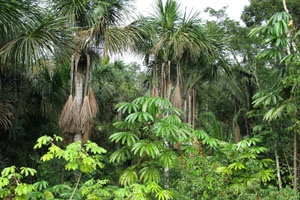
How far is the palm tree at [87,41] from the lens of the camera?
251 inches

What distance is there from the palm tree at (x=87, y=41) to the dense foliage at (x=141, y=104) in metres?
0.02

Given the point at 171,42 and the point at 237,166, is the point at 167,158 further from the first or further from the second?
the point at 171,42

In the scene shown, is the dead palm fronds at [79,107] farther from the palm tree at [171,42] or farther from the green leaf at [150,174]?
the green leaf at [150,174]

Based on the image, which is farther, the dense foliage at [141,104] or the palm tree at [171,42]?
the palm tree at [171,42]

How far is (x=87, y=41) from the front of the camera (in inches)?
256

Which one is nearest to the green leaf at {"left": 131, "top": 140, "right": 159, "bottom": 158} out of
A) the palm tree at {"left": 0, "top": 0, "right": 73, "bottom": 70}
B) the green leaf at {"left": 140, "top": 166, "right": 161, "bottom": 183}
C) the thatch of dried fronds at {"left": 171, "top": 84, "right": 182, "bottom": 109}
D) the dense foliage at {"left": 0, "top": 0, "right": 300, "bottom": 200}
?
the dense foliage at {"left": 0, "top": 0, "right": 300, "bottom": 200}

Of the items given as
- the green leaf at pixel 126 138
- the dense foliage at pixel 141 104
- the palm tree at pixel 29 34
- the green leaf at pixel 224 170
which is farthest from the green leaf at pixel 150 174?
the palm tree at pixel 29 34

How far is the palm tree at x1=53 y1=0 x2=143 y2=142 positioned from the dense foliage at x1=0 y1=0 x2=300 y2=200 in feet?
0.07

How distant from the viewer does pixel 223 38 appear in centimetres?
884

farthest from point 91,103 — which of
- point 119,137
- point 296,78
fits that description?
point 296,78

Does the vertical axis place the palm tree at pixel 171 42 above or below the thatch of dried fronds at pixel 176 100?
above

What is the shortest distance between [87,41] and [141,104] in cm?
296

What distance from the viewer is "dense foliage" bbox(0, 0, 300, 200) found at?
13.0ft

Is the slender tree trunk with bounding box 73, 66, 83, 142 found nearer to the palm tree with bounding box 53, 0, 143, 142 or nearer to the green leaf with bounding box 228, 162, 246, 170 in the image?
the palm tree with bounding box 53, 0, 143, 142
